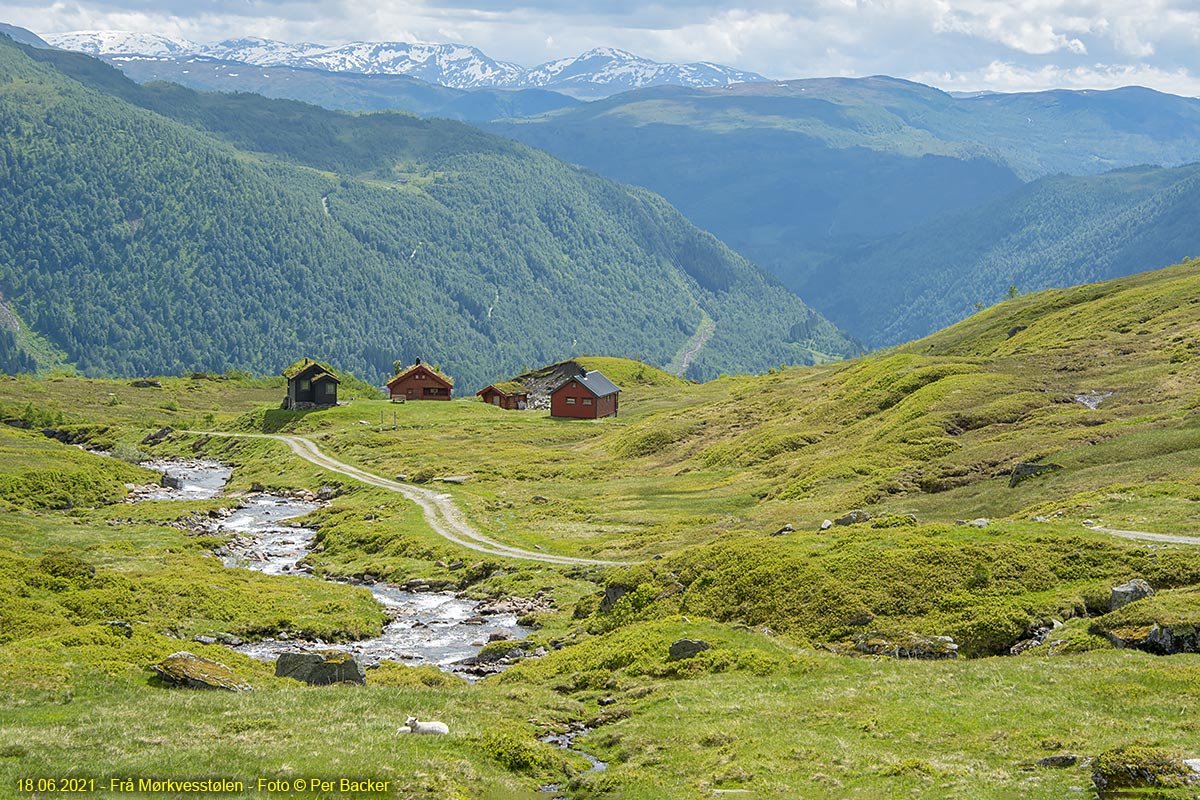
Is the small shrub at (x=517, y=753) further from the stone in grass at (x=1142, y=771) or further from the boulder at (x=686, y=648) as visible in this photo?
the stone in grass at (x=1142, y=771)

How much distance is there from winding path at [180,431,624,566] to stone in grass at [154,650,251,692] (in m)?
37.8

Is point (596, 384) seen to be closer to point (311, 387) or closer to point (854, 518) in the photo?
point (311, 387)

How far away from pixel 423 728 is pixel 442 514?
6520 centimetres

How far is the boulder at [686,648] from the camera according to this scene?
42750 millimetres

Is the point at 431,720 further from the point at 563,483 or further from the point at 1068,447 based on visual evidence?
the point at 563,483

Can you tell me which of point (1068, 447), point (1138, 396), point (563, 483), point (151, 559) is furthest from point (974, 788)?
point (563, 483)

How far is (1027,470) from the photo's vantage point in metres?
71.7

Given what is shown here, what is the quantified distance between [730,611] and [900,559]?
25.2 feet

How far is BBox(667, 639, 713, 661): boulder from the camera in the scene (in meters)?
42.8

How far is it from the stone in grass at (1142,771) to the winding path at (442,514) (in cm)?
5027

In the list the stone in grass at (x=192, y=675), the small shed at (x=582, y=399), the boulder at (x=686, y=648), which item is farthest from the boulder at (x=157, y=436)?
the boulder at (x=686, y=648)

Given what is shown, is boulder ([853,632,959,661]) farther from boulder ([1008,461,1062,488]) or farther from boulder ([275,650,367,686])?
boulder ([1008,461,1062,488])

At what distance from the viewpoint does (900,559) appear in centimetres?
4900

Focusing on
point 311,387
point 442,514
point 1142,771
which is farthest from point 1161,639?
point 311,387
